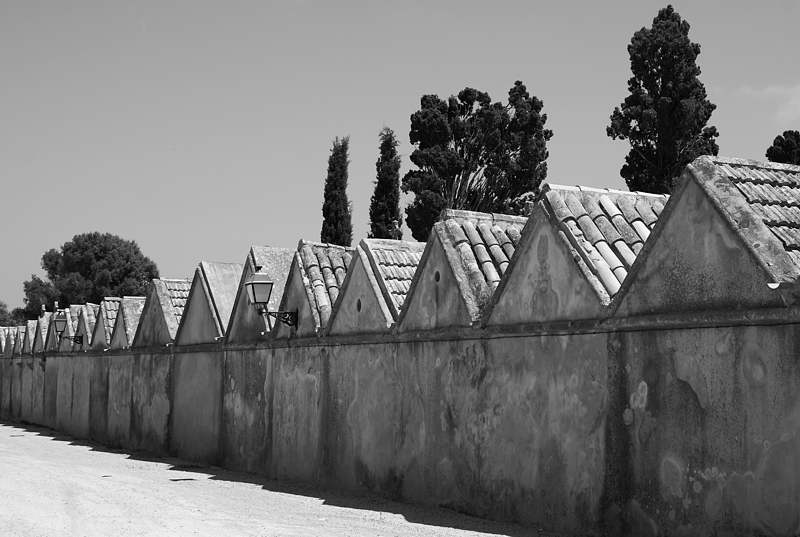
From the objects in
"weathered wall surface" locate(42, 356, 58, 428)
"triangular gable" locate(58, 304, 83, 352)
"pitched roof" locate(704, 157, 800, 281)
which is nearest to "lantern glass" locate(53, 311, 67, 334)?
"triangular gable" locate(58, 304, 83, 352)

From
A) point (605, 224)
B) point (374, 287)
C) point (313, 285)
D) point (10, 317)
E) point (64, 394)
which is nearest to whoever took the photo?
point (605, 224)

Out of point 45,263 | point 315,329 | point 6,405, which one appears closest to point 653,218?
point 315,329

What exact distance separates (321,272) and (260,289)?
973mm

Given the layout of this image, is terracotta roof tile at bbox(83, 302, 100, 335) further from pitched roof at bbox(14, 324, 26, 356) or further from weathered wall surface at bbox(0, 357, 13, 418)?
weathered wall surface at bbox(0, 357, 13, 418)

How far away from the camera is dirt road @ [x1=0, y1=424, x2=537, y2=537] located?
10258 millimetres

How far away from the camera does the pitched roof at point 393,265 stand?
1378 centimetres

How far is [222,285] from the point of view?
20.0 meters

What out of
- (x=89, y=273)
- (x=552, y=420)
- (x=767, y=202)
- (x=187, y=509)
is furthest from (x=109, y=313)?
(x=89, y=273)

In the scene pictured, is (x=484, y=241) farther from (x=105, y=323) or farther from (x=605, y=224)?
(x=105, y=323)

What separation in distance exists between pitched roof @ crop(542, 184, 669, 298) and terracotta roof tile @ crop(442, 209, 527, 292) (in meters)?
1.40

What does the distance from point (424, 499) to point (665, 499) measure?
4086 millimetres

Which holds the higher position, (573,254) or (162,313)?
(573,254)

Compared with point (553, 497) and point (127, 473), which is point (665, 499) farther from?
point (127, 473)

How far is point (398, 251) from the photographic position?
1477cm
